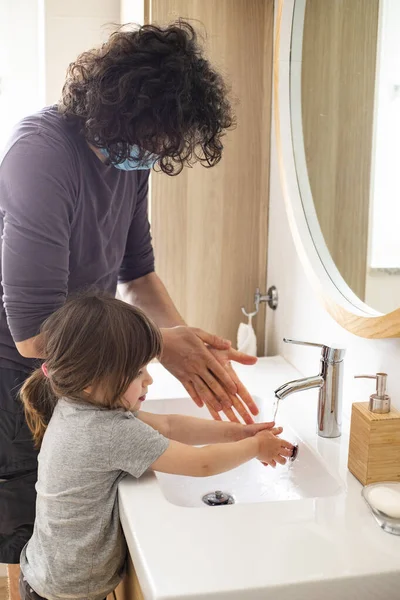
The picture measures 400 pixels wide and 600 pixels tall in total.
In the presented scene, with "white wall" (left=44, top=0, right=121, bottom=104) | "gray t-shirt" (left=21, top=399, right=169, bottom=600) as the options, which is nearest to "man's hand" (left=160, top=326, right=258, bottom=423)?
"gray t-shirt" (left=21, top=399, right=169, bottom=600)

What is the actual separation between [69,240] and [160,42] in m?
0.38

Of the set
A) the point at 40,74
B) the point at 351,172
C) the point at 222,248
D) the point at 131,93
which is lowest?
the point at 222,248

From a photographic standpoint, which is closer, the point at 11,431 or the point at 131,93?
the point at 131,93

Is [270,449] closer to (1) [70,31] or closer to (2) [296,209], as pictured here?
(2) [296,209]

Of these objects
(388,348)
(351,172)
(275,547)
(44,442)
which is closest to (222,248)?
(351,172)

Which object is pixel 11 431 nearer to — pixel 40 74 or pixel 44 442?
pixel 44 442

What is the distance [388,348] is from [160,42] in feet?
2.18

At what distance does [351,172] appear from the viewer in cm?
139

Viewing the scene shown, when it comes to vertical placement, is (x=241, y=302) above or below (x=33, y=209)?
below

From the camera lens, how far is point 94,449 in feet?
3.68

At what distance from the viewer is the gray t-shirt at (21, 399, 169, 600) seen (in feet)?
3.67

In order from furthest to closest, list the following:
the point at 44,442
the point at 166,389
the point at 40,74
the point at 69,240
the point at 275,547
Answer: the point at 40,74, the point at 166,389, the point at 69,240, the point at 44,442, the point at 275,547

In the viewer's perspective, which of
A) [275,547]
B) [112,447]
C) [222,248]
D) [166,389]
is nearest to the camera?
[275,547]

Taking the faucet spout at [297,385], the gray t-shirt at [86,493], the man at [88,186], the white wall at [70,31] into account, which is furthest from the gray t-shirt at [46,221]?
the white wall at [70,31]
